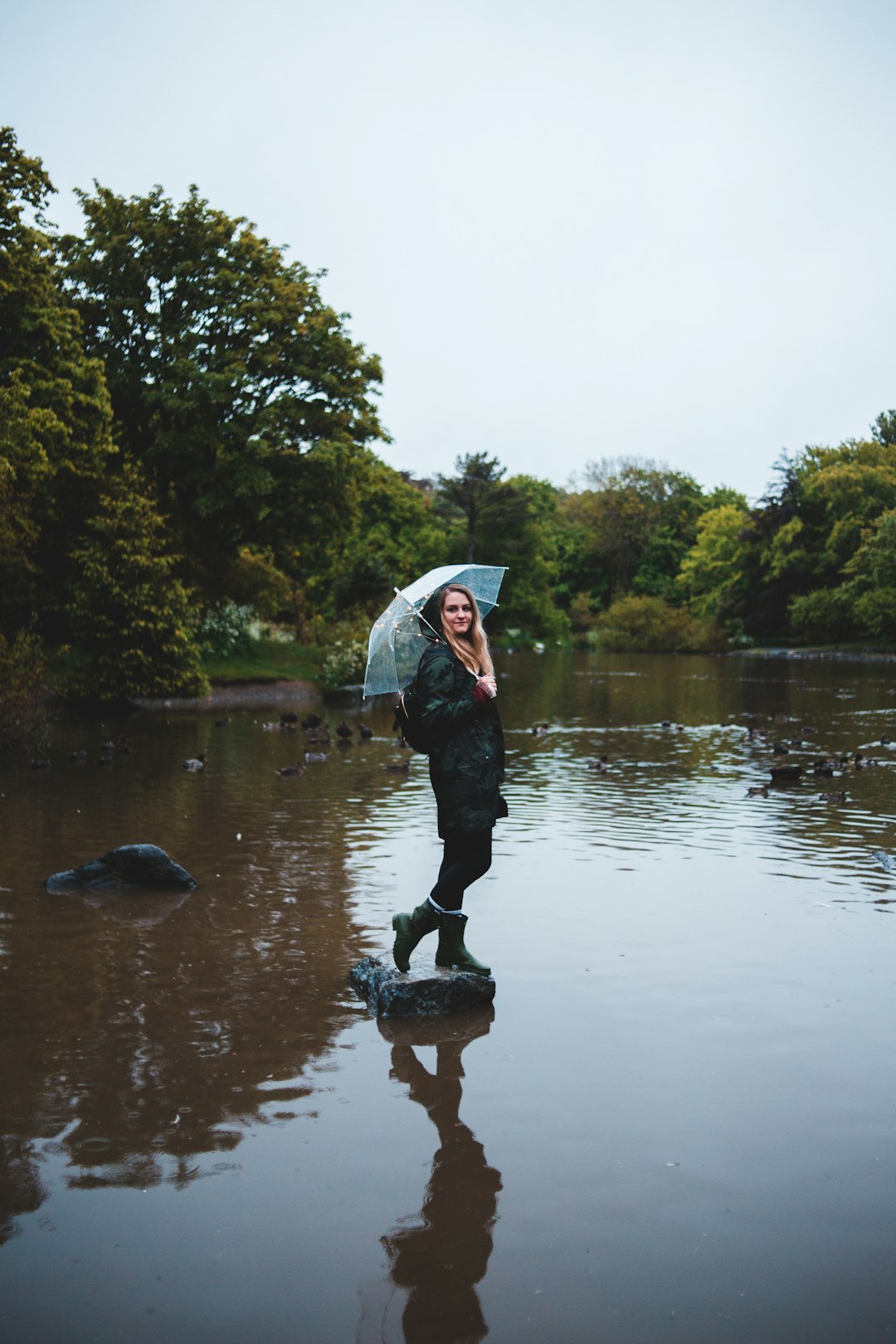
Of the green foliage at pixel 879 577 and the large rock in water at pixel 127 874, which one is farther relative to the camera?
the green foliage at pixel 879 577

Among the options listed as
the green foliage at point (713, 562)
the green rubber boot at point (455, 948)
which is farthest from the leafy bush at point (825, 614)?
the green rubber boot at point (455, 948)

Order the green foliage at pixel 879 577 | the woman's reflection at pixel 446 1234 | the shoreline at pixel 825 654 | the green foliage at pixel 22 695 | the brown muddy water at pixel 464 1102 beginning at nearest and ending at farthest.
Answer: the woman's reflection at pixel 446 1234, the brown muddy water at pixel 464 1102, the green foliage at pixel 22 695, the shoreline at pixel 825 654, the green foliage at pixel 879 577

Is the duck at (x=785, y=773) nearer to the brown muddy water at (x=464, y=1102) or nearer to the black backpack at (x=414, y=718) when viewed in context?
the brown muddy water at (x=464, y=1102)

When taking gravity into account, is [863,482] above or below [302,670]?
above

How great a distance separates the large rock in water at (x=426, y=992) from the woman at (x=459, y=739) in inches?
12.6

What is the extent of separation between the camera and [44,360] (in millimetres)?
23688

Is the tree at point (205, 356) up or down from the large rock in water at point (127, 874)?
up

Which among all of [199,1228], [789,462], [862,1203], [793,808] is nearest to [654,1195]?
[862,1203]

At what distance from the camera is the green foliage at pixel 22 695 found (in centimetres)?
1634

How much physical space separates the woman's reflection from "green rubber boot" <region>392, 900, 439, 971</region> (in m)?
1.01

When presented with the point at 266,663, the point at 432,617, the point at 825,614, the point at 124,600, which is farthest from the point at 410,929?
the point at 825,614

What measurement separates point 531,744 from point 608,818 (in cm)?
755

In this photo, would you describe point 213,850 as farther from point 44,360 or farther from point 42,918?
point 44,360

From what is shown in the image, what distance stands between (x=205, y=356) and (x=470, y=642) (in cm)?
3085
